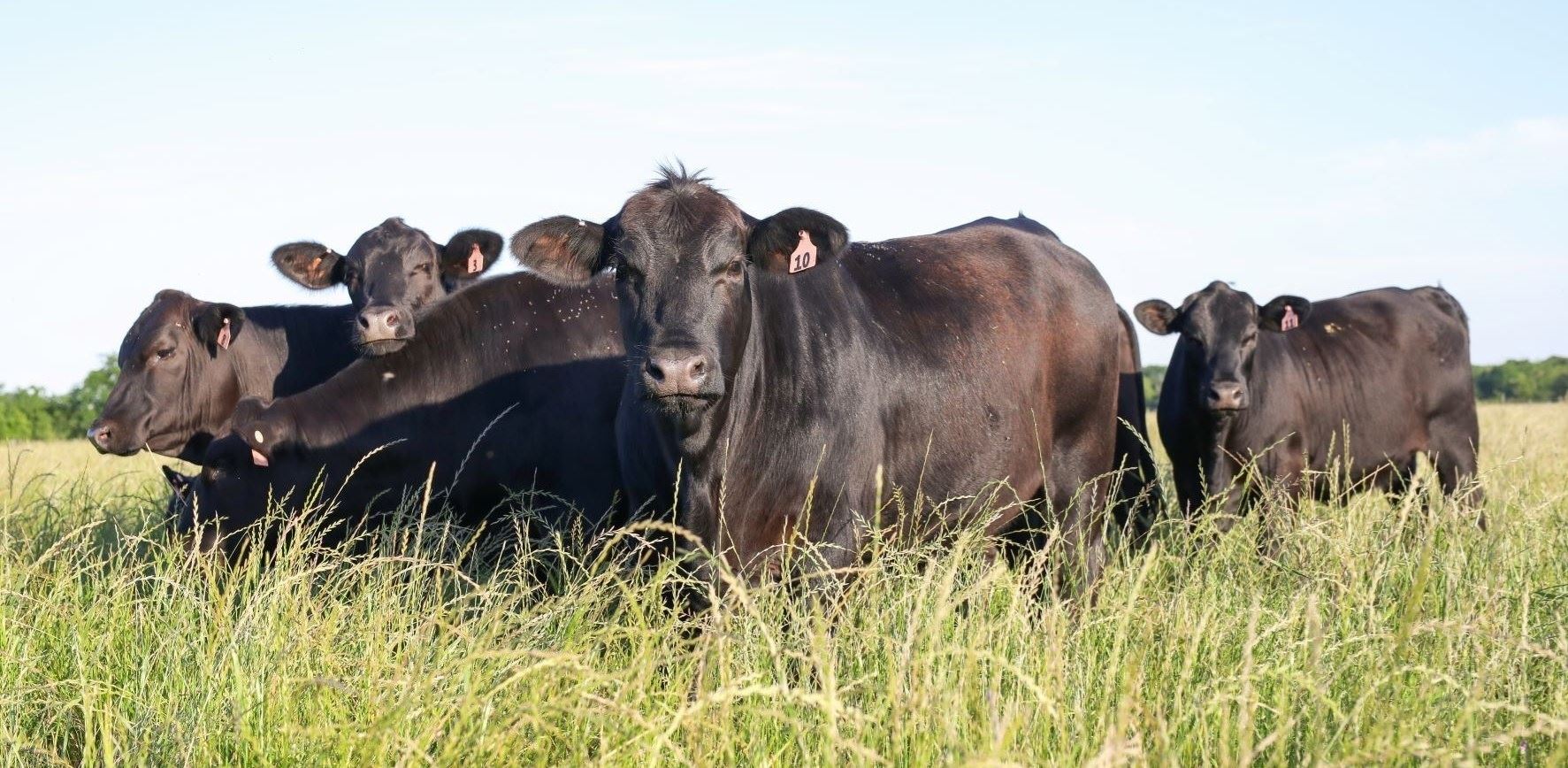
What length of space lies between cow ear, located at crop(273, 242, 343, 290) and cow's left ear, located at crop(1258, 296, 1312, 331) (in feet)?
21.8

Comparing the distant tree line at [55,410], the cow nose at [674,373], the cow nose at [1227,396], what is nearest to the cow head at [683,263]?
the cow nose at [674,373]

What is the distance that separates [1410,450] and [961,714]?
935cm

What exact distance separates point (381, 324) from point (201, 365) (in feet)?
5.69

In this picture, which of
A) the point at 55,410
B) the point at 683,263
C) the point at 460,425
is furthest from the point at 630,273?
the point at 55,410

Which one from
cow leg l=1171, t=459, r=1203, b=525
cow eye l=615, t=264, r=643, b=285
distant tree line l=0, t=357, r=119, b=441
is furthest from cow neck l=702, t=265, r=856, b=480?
distant tree line l=0, t=357, r=119, b=441

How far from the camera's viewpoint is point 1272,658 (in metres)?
3.94

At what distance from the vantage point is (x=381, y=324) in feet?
25.3

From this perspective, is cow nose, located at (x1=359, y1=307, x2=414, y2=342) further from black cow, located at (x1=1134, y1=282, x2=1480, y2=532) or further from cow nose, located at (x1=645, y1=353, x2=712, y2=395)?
black cow, located at (x1=1134, y1=282, x2=1480, y2=532)

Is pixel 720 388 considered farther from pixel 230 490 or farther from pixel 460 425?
pixel 230 490

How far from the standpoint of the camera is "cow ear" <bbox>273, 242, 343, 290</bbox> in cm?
952

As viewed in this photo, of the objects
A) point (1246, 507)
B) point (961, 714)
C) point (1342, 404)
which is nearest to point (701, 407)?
point (961, 714)

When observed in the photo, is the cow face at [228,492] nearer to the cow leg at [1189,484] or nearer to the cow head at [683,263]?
the cow head at [683,263]

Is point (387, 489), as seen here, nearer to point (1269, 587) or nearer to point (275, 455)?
point (275, 455)

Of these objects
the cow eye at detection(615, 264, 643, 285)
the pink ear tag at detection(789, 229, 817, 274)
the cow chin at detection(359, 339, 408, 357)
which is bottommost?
the cow chin at detection(359, 339, 408, 357)
